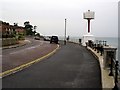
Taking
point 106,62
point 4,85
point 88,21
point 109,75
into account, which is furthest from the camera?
point 88,21

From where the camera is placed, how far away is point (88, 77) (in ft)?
45.0

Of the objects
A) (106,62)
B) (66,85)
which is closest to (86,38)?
(106,62)

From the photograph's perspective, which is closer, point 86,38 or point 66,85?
point 66,85

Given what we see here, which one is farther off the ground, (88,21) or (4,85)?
(88,21)

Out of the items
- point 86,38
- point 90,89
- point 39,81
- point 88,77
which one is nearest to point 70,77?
point 88,77

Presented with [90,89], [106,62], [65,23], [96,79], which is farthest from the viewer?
[65,23]

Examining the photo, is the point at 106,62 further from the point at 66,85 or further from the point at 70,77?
the point at 66,85

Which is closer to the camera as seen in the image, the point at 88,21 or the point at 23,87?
the point at 23,87

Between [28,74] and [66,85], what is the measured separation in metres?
3.59

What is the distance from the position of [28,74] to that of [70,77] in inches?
87.0

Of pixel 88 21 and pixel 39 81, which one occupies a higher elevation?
pixel 88 21

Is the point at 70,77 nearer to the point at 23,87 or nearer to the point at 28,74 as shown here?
the point at 28,74

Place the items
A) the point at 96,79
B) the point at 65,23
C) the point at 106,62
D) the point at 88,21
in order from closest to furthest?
the point at 96,79 < the point at 106,62 < the point at 88,21 < the point at 65,23

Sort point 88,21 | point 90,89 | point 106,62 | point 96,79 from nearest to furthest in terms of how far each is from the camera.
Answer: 1. point 90,89
2. point 96,79
3. point 106,62
4. point 88,21
